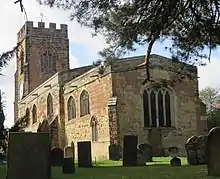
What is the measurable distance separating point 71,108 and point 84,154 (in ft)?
64.3

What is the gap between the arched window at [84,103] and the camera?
34744 millimetres

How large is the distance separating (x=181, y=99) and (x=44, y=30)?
28.3 metres

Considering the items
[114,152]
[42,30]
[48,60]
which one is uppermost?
[42,30]

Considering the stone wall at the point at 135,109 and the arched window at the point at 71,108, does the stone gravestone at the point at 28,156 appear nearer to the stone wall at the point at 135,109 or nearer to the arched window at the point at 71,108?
the stone wall at the point at 135,109

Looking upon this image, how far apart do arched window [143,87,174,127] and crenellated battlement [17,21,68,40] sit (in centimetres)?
2629

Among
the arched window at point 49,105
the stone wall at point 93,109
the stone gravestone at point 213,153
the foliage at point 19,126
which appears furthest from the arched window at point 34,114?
the stone gravestone at point 213,153

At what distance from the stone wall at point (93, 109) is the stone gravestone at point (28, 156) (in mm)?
16841

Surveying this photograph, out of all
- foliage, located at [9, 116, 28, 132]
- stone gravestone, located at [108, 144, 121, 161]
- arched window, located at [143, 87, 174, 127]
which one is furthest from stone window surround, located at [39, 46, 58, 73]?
foliage, located at [9, 116, 28, 132]

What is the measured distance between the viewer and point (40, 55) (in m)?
55.8

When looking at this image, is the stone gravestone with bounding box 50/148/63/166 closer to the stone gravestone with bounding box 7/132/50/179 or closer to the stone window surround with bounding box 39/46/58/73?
the stone gravestone with bounding box 7/132/50/179

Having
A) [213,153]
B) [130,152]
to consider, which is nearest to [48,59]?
[130,152]

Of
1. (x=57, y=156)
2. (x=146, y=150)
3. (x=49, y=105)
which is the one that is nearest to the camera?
(x=57, y=156)

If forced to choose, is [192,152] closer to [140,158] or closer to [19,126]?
[140,158]

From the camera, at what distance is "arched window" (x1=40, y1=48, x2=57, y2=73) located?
5572cm
